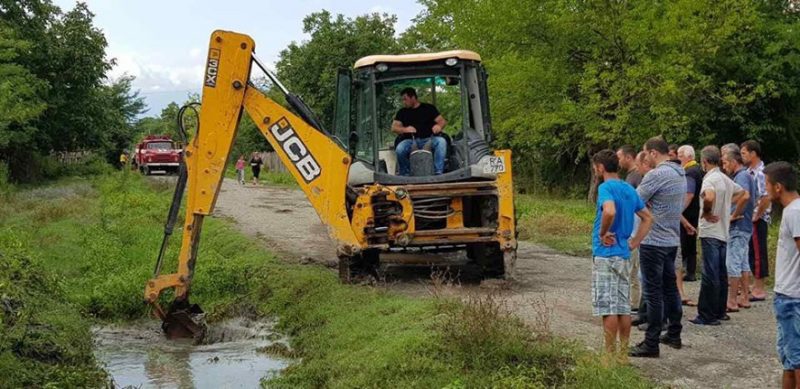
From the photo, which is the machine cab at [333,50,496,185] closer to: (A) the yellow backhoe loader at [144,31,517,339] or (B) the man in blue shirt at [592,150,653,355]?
(A) the yellow backhoe loader at [144,31,517,339]

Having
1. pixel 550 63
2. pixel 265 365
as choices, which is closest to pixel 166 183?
pixel 550 63

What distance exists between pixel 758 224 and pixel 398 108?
188 inches

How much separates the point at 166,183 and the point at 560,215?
1910cm

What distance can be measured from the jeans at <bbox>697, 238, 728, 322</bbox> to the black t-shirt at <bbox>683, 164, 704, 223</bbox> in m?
1.57

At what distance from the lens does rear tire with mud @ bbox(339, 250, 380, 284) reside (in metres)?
10.8

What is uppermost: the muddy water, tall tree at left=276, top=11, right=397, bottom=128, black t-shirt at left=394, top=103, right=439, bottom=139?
tall tree at left=276, top=11, right=397, bottom=128

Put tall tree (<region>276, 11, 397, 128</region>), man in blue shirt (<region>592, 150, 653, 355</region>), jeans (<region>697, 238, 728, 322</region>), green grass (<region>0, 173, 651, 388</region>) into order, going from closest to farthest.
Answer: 1. green grass (<region>0, 173, 651, 388</region>)
2. man in blue shirt (<region>592, 150, 653, 355</region>)
3. jeans (<region>697, 238, 728, 322</region>)
4. tall tree (<region>276, 11, 397, 128</region>)

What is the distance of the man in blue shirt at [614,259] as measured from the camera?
6.83 metres

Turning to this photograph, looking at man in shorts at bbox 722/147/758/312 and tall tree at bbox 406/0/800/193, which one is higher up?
tall tree at bbox 406/0/800/193

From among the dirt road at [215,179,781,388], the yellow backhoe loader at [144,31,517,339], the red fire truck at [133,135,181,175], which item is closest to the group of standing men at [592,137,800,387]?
the dirt road at [215,179,781,388]

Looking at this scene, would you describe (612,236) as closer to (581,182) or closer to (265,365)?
(265,365)

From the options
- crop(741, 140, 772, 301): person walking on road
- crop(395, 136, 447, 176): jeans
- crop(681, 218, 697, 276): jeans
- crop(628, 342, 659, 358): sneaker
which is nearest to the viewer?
crop(628, 342, 659, 358): sneaker

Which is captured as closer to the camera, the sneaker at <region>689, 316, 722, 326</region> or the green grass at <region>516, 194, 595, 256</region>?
the sneaker at <region>689, 316, 722, 326</region>

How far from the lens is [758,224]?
10391 mm
